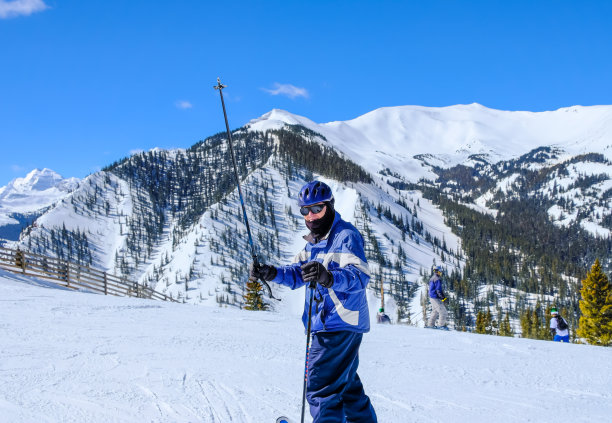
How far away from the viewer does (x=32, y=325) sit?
8031 mm

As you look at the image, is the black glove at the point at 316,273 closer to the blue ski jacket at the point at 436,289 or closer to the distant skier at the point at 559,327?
the blue ski jacket at the point at 436,289

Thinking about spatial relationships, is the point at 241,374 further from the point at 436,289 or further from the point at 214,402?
the point at 436,289

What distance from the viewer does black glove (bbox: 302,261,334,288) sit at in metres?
2.79

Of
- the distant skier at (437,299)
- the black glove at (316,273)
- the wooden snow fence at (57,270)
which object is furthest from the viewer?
the wooden snow fence at (57,270)

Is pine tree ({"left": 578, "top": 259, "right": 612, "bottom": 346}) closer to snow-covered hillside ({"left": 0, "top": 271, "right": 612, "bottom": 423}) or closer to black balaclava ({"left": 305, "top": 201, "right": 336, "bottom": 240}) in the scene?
snow-covered hillside ({"left": 0, "top": 271, "right": 612, "bottom": 423})

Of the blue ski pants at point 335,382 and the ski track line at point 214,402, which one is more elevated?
the blue ski pants at point 335,382


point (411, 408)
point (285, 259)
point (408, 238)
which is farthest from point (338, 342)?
point (408, 238)

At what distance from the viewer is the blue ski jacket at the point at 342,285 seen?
118 inches

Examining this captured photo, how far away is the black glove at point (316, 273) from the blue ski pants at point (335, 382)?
62 cm

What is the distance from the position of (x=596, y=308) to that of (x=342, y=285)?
1560 inches

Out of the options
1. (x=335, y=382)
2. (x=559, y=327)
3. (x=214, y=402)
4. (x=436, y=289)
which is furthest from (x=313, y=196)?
(x=559, y=327)

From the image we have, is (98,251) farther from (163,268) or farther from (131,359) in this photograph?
(131,359)

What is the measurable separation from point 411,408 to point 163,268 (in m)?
133

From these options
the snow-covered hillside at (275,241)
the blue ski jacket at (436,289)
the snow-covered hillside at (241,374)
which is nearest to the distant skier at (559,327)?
the snow-covered hillside at (241,374)
